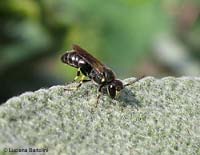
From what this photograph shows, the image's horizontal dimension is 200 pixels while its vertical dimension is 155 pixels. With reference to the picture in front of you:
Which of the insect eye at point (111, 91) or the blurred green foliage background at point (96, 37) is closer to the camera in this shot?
the insect eye at point (111, 91)

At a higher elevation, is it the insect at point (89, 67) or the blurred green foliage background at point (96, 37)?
the blurred green foliage background at point (96, 37)

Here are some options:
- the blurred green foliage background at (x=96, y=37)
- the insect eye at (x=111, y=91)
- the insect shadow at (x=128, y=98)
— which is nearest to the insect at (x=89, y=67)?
the insect eye at (x=111, y=91)

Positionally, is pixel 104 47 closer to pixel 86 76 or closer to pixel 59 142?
pixel 86 76

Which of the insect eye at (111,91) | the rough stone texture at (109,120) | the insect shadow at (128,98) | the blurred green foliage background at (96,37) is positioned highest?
the blurred green foliage background at (96,37)

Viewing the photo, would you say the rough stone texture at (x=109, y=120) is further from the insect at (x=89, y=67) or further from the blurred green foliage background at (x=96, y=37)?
the blurred green foliage background at (x=96, y=37)

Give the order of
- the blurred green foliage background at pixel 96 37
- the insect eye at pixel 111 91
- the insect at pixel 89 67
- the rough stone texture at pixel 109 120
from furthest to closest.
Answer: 1. the blurred green foliage background at pixel 96 37
2. the insect at pixel 89 67
3. the insect eye at pixel 111 91
4. the rough stone texture at pixel 109 120

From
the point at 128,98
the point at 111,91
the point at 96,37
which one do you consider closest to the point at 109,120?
the point at 128,98
